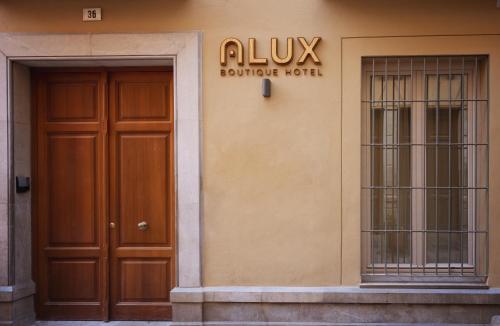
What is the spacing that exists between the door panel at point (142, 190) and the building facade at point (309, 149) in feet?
1.09

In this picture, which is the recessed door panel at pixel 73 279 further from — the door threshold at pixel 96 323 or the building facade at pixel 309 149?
the building facade at pixel 309 149

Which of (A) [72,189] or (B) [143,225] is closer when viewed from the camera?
(B) [143,225]

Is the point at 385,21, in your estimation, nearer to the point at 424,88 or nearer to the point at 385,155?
the point at 424,88

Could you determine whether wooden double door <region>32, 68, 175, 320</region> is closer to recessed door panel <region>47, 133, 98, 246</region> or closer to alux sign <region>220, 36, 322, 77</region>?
recessed door panel <region>47, 133, 98, 246</region>

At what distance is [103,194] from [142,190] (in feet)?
1.62

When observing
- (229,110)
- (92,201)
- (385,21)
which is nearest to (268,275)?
(229,110)

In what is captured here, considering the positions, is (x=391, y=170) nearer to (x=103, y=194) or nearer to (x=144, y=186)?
(x=144, y=186)

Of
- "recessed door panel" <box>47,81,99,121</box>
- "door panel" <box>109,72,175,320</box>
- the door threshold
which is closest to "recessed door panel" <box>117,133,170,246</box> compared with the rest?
"door panel" <box>109,72,175,320</box>

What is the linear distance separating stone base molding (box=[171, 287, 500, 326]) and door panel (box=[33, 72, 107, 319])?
1.31 metres

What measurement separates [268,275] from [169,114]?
2314 millimetres

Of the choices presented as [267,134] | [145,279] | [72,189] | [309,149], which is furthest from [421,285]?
[72,189]

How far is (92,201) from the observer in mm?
5676

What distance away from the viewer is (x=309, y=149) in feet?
17.3

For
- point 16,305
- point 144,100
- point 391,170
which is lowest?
point 16,305
